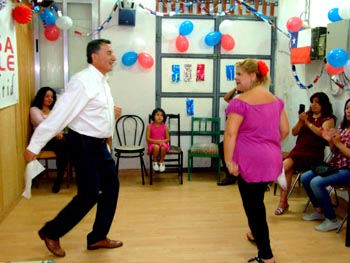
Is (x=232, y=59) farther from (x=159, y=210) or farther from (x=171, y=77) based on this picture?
(x=159, y=210)

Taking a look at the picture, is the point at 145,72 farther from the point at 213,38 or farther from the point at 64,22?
the point at 64,22

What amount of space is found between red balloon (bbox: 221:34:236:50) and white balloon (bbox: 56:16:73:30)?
75.5 inches

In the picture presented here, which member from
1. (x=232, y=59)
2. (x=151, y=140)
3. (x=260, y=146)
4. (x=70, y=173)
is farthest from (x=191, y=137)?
(x=260, y=146)

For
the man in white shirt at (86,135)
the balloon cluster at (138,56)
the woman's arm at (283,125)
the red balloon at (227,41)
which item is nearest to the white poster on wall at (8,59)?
the man in white shirt at (86,135)

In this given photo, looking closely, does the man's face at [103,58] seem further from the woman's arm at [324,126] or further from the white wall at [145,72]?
the white wall at [145,72]

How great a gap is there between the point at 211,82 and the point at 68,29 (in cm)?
196

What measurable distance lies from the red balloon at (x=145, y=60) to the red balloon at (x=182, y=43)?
0.40 metres

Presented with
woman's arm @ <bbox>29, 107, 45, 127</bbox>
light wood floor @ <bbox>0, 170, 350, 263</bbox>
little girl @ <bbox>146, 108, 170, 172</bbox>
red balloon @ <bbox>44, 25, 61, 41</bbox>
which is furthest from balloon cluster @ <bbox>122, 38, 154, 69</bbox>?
light wood floor @ <bbox>0, 170, 350, 263</bbox>

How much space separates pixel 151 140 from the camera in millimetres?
5117

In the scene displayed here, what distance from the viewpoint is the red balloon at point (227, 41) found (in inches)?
212

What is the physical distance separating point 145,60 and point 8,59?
182 cm

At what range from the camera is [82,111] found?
2.79 m

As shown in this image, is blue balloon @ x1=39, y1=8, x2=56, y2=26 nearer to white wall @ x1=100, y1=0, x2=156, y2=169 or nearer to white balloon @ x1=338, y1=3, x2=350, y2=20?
white wall @ x1=100, y1=0, x2=156, y2=169

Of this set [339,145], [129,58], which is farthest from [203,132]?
[339,145]
